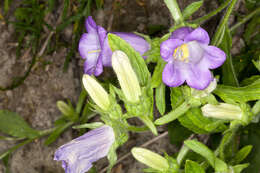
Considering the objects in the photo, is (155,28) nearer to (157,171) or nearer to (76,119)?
(76,119)

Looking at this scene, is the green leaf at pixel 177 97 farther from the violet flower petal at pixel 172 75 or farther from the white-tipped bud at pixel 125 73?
the white-tipped bud at pixel 125 73

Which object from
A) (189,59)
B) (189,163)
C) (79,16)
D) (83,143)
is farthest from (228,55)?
(79,16)

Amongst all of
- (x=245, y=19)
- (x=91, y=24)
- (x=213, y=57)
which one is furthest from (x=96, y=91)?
(x=245, y=19)

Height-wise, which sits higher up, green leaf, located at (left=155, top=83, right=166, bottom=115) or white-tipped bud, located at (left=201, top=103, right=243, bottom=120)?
green leaf, located at (left=155, top=83, right=166, bottom=115)

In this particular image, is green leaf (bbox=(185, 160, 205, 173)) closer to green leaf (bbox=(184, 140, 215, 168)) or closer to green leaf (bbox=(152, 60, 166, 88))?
green leaf (bbox=(184, 140, 215, 168))

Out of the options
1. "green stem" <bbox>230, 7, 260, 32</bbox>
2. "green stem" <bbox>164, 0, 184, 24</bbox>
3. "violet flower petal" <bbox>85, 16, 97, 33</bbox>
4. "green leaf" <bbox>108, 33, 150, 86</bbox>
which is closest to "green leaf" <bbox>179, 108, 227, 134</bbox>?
"green leaf" <bbox>108, 33, 150, 86</bbox>

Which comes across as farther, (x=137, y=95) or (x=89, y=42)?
(x=89, y=42)
